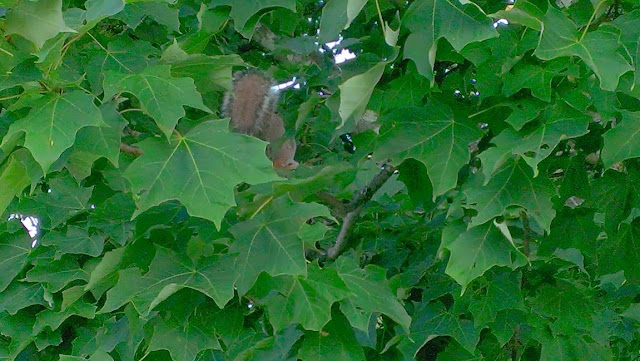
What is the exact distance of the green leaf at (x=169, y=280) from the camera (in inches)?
57.3

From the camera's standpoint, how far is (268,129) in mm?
2852

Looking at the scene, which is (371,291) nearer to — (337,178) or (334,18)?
(337,178)

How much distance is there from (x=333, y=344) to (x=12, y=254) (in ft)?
3.50

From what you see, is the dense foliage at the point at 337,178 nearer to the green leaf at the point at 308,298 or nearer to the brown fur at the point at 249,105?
the green leaf at the point at 308,298

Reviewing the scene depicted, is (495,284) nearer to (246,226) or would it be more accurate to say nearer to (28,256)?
(246,226)

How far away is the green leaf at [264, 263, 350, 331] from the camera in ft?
5.17

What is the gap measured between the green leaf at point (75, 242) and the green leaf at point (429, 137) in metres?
0.85

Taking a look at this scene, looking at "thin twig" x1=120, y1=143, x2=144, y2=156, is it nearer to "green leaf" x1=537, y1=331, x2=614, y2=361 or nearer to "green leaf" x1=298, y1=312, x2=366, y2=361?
"green leaf" x1=298, y1=312, x2=366, y2=361

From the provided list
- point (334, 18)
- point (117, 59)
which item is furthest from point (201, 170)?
point (117, 59)

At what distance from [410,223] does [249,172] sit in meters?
1.26

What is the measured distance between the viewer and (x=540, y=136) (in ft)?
4.77

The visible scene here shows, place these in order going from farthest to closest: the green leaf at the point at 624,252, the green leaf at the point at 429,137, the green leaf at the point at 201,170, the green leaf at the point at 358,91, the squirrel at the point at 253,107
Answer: the squirrel at the point at 253,107 < the green leaf at the point at 624,252 < the green leaf at the point at 429,137 < the green leaf at the point at 358,91 < the green leaf at the point at 201,170

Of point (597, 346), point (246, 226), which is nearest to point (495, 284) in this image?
point (597, 346)


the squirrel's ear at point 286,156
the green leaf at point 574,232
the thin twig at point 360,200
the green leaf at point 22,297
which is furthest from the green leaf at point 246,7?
the squirrel's ear at point 286,156
